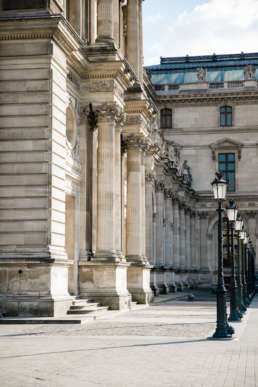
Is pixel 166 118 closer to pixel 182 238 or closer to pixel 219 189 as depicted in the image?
pixel 182 238

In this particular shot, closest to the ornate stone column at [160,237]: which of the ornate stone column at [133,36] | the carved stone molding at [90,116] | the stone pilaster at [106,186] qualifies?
the ornate stone column at [133,36]

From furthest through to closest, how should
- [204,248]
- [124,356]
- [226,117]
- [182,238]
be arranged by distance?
[226,117] < [204,248] < [182,238] < [124,356]

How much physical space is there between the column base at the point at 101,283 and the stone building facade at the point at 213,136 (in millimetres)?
49243

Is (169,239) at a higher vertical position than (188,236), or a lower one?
lower

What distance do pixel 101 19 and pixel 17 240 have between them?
1281cm

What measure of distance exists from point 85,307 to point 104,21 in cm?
1305

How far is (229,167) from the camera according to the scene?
8181cm

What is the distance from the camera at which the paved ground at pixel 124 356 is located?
12.4 meters

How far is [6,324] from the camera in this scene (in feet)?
78.4

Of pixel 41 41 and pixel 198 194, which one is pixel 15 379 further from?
pixel 198 194

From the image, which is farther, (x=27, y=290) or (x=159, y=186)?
(x=159, y=186)

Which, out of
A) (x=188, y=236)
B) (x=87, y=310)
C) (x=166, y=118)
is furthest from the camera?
(x=166, y=118)

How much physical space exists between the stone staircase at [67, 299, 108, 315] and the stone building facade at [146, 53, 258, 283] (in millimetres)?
50691

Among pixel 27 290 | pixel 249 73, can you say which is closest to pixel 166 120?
pixel 249 73
